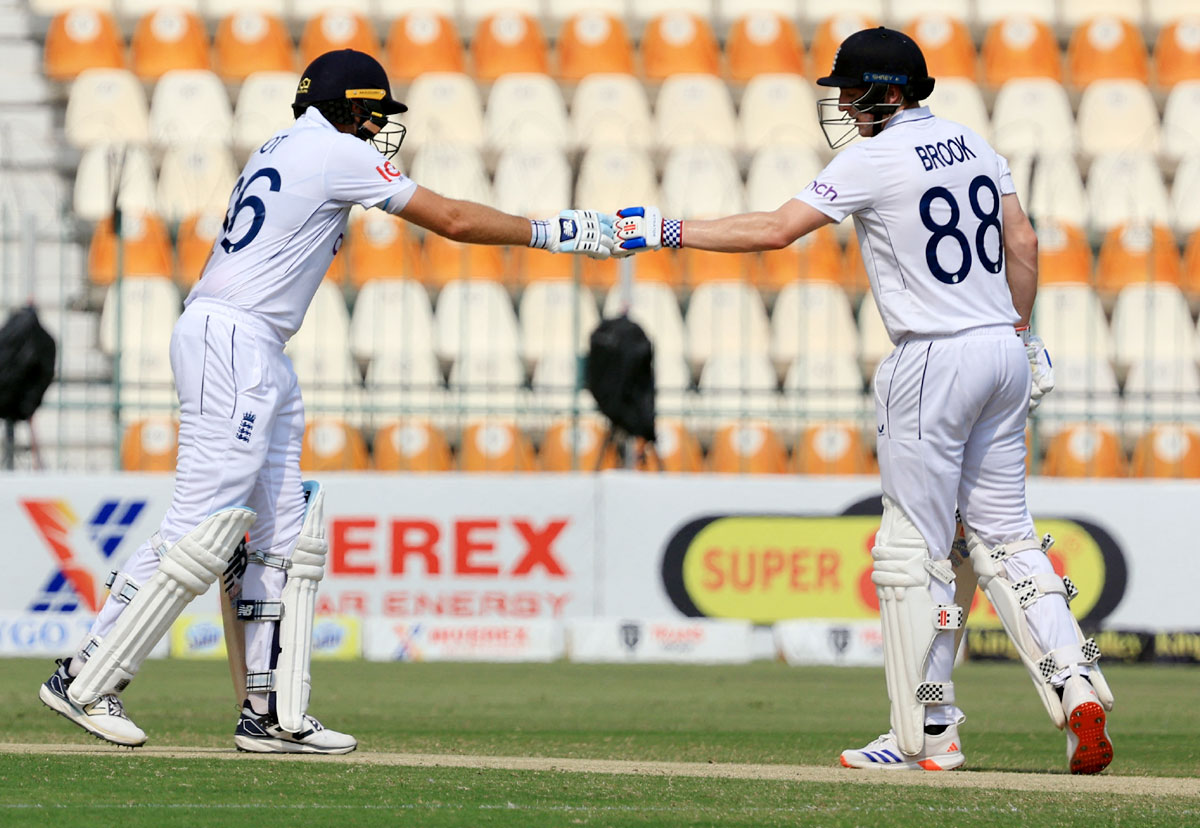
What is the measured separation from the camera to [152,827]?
158 inches

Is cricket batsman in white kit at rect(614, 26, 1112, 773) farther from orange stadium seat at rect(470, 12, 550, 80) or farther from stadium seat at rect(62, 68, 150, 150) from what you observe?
orange stadium seat at rect(470, 12, 550, 80)

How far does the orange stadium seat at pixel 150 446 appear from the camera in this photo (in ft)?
40.8

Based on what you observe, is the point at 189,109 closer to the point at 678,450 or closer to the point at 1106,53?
the point at 678,450

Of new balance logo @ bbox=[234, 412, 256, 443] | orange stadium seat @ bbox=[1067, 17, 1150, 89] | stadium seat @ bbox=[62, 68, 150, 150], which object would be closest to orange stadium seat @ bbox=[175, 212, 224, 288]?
stadium seat @ bbox=[62, 68, 150, 150]

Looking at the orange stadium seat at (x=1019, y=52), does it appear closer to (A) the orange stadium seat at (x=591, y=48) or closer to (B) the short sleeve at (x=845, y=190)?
(A) the orange stadium seat at (x=591, y=48)

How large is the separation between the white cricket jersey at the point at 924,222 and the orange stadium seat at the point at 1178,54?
12924mm

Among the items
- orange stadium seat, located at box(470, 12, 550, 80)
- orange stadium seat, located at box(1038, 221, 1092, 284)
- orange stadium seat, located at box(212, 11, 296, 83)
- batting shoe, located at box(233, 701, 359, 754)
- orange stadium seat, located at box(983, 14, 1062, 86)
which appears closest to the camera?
batting shoe, located at box(233, 701, 359, 754)

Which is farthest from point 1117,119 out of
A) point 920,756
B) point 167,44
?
point 920,756

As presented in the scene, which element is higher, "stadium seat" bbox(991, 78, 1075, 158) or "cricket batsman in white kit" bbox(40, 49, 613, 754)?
"stadium seat" bbox(991, 78, 1075, 158)

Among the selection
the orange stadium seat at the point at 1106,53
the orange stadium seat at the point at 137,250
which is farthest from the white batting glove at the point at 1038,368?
the orange stadium seat at the point at 1106,53

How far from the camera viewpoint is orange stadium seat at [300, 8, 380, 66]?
1670 centimetres

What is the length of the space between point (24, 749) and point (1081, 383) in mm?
10035

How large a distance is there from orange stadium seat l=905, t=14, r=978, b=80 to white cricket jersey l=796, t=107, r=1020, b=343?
12118mm

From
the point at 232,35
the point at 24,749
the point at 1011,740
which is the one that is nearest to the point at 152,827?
the point at 24,749
